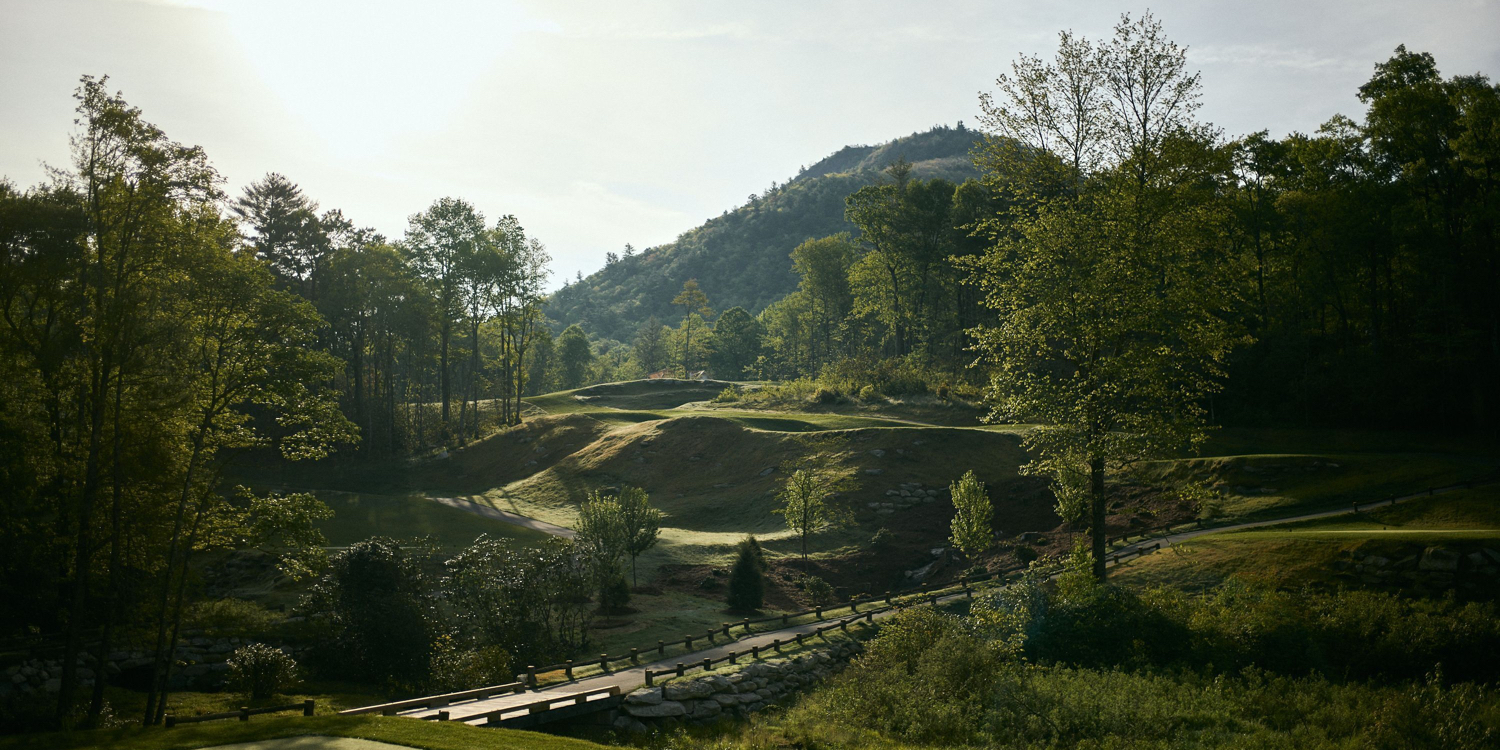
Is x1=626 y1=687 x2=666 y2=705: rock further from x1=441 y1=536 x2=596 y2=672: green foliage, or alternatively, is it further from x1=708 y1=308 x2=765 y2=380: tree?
x1=708 y1=308 x2=765 y2=380: tree

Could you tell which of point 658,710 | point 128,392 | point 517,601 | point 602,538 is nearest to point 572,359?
point 602,538

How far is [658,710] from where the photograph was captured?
1711 centimetres

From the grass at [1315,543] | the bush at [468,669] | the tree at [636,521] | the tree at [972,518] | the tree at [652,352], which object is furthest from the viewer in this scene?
the tree at [652,352]

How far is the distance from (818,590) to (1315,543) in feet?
49.2

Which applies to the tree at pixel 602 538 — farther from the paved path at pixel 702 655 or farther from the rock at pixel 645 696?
the rock at pixel 645 696

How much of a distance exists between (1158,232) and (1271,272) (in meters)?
26.7

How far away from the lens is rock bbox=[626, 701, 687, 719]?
55.3 feet

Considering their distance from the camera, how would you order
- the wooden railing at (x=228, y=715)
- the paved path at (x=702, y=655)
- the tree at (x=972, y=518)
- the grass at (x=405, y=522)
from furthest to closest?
the grass at (x=405, y=522)
the tree at (x=972, y=518)
the paved path at (x=702, y=655)
the wooden railing at (x=228, y=715)

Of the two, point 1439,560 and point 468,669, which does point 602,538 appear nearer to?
point 468,669

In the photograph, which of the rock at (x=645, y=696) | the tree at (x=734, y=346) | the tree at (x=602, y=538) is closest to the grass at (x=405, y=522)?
the tree at (x=602, y=538)

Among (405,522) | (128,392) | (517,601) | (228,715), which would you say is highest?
(128,392)

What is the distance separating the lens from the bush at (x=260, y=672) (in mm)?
19141

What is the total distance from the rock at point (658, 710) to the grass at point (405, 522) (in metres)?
17.4

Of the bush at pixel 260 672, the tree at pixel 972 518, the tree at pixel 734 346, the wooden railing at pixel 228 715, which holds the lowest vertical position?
the bush at pixel 260 672
